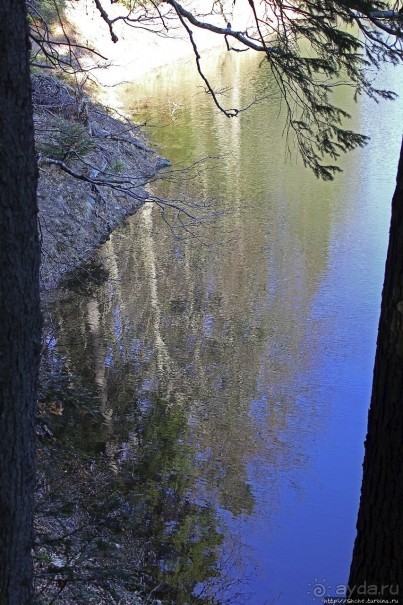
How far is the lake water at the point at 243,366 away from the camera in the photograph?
238 inches

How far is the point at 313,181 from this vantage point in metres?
16.2

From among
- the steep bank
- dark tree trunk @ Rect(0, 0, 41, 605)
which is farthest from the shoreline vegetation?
dark tree trunk @ Rect(0, 0, 41, 605)

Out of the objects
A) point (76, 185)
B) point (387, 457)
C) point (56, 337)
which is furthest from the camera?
point (76, 185)

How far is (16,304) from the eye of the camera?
2.30 meters

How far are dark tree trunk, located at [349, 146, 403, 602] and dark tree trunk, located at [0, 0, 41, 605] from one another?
1.11 m

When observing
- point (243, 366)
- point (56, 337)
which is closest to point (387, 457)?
point (243, 366)

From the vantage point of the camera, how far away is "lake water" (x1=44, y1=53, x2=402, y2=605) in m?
6.05

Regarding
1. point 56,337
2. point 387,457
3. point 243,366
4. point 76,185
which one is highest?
point 76,185

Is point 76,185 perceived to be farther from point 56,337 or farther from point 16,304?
point 16,304

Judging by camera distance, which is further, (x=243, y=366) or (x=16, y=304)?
(x=243, y=366)

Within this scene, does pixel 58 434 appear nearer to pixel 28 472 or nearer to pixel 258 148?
pixel 28 472

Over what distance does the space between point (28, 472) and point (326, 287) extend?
924 centimetres

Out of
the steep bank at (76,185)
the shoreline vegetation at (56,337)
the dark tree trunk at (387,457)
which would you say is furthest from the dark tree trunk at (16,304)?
the steep bank at (76,185)

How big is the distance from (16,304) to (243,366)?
6912 mm
